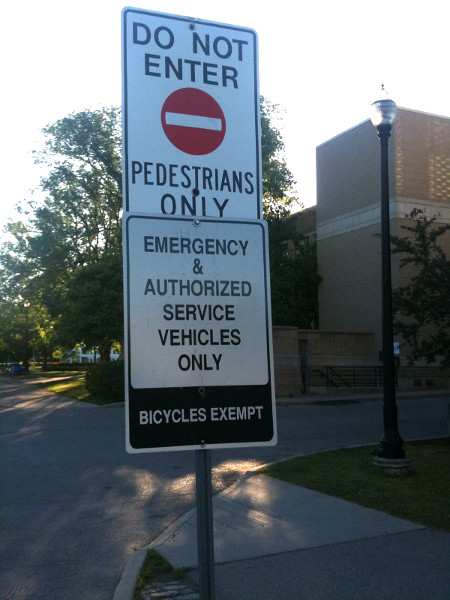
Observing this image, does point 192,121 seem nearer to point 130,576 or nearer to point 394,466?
point 130,576

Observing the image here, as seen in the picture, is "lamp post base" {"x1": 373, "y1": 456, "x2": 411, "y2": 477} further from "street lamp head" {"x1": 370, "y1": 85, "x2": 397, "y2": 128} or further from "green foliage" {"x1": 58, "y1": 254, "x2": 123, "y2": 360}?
"green foliage" {"x1": 58, "y1": 254, "x2": 123, "y2": 360}

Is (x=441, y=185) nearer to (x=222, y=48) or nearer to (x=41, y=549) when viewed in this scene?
(x=41, y=549)

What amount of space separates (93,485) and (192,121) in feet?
27.9

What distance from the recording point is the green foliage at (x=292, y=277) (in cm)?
3391

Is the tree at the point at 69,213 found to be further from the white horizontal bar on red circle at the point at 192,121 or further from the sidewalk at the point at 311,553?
the white horizontal bar on red circle at the point at 192,121

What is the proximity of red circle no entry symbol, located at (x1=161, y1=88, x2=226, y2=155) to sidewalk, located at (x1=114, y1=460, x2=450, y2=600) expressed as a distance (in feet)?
12.6

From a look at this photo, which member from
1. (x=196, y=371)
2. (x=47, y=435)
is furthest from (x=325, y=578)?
(x=47, y=435)

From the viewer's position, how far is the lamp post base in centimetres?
1028

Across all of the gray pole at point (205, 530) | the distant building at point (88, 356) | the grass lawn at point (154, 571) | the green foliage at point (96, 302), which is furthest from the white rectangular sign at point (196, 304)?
the distant building at point (88, 356)

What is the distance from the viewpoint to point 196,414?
2658 millimetres

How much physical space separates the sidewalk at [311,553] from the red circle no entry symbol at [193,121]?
3852mm

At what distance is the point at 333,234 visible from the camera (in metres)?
36.8

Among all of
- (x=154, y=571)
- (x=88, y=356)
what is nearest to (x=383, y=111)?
(x=154, y=571)

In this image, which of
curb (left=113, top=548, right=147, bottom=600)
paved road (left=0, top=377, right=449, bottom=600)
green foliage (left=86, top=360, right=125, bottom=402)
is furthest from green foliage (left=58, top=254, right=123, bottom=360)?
curb (left=113, top=548, right=147, bottom=600)
